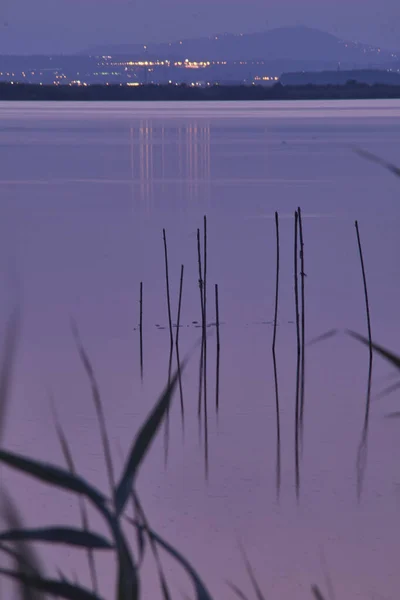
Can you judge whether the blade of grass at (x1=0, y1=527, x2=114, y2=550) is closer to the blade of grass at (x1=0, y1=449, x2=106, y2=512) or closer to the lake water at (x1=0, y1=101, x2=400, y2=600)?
the blade of grass at (x1=0, y1=449, x2=106, y2=512)

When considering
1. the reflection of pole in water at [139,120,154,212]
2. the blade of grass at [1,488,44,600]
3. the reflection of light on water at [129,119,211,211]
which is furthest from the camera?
the reflection of light on water at [129,119,211,211]

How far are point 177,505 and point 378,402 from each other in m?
2.58

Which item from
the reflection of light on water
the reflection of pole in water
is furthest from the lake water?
the reflection of light on water

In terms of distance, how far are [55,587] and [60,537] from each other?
0.04 metres

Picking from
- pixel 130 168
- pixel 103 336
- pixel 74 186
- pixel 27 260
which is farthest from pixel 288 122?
pixel 103 336

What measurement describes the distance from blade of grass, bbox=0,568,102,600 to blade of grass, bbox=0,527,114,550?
0.03m

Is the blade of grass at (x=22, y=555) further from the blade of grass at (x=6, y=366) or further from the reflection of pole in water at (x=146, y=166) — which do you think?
the reflection of pole in water at (x=146, y=166)

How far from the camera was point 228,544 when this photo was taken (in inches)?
210

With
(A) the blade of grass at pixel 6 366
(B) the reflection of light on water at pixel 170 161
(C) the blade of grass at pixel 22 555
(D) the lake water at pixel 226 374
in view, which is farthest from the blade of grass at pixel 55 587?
(B) the reflection of light on water at pixel 170 161

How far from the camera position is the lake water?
536cm

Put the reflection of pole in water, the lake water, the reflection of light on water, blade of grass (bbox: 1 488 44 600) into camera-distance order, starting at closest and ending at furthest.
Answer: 1. blade of grass (bbox: 1 488 44 600)
2. the lake water
3. the reflection of pole in water
4. the reflection of light on water

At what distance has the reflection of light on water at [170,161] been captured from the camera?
95.5ft

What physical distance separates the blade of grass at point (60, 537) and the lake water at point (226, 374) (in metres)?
0.33

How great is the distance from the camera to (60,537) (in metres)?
0.99
